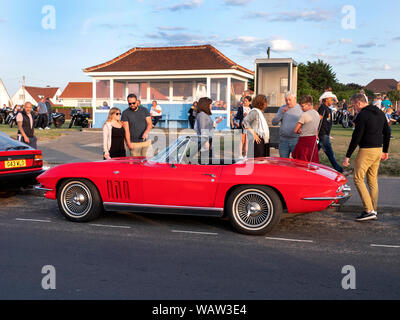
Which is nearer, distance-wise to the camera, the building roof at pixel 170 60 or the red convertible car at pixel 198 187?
the red convertible car at pixel 198 187

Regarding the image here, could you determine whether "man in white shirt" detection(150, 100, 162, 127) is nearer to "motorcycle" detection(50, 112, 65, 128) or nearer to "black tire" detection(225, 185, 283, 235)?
"motorcycle" detection(50, 112, 65, 128)

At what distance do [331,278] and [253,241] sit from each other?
1486 mm

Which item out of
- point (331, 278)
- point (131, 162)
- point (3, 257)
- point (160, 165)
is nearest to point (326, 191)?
point (331, 278)

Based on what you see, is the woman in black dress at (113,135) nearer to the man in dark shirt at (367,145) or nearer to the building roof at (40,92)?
the man in dark shirt at (367,145)

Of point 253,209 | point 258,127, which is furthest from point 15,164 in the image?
point 253,209

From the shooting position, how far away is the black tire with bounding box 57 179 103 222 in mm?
6734

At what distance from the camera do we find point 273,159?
22.9 ft

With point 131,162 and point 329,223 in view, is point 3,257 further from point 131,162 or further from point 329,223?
point 329,223

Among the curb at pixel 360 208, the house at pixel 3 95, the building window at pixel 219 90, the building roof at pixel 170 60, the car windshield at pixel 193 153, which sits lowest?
the curb at pixel 360 208

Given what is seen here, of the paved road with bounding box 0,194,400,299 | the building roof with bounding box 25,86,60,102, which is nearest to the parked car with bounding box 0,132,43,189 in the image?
the paved road with bounding box 0,194,400,299

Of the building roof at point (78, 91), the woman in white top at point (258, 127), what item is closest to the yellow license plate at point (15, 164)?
the woman in white top at point (258, 127)

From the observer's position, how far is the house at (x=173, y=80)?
82.8 feet

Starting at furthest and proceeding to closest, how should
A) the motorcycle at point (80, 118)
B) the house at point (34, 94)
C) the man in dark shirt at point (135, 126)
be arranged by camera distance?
the house at point (34, 94) < the motorcycle at point (80, 118) < the man in dark shirt at point (135, 126)

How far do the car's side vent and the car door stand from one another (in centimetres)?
27
